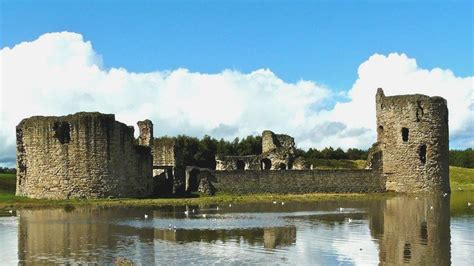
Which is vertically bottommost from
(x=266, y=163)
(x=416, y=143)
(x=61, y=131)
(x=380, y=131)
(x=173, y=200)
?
(x=173, y=200)

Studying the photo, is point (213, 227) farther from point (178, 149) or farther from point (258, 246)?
point (178, 149)

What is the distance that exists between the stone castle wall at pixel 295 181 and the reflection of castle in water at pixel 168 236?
14.6 metres

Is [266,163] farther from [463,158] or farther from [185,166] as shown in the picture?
[463,158]

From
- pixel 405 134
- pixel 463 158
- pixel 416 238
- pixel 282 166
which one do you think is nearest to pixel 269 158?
pixel 282 166

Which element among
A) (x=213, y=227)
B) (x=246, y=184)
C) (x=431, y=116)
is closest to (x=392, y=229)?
(x=213, y=227)

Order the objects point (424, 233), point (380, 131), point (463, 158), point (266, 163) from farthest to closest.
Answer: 1. point (463, 158)
2. point (266, 163)
3. point (380, 131)
4. point (424, 233)

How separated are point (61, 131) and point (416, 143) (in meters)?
22.7

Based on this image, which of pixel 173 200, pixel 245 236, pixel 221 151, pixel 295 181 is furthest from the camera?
pixel 221 151

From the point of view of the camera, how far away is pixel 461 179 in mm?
63031

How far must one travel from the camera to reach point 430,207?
3431cm

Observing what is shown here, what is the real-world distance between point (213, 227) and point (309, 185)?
23.4m

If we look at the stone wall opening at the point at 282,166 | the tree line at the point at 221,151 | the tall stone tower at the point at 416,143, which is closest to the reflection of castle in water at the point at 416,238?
the tall stone tower at the point at 416,143

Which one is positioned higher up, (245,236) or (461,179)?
(461,179)

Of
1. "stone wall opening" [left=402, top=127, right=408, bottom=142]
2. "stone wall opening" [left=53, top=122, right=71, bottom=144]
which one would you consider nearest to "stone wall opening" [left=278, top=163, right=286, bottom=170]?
"stone wall opening" [left=402, top=127, right=408, bottom=142]
